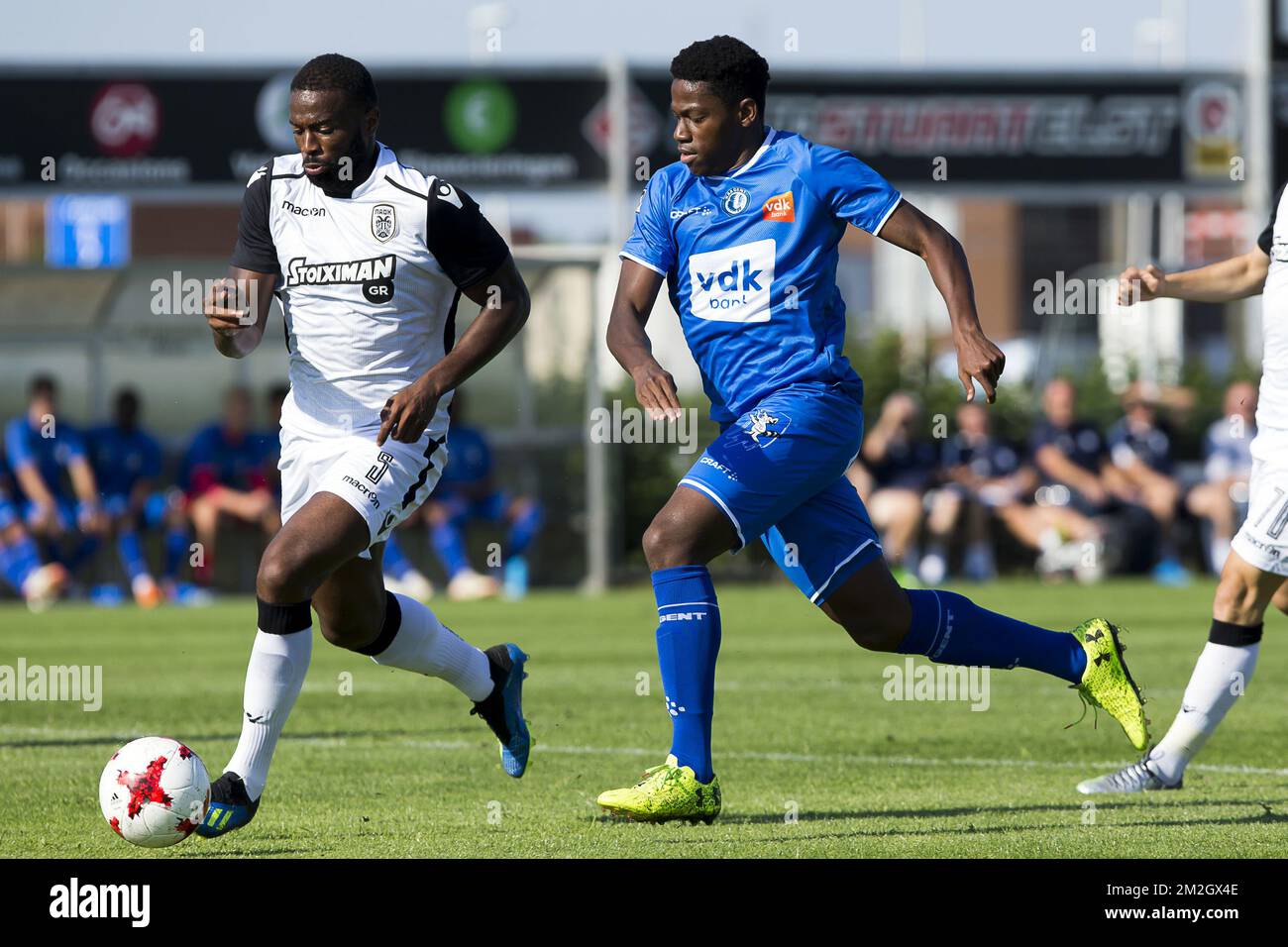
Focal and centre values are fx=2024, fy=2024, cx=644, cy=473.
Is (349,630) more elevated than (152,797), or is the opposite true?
(349,630)

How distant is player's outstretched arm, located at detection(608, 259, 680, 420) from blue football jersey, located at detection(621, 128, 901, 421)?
2.5 inches

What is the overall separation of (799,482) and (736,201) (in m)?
0.94

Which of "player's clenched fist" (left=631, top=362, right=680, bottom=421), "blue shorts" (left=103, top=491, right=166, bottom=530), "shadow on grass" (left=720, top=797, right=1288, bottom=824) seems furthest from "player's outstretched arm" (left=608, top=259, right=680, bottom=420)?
"blue shorts" (left=103, top=491, right=166, bottom=530)

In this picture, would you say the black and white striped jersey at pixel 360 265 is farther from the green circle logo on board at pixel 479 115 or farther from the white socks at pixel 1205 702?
the green circle logo on board at pixel 479 115

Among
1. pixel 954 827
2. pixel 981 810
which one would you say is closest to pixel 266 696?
pixel 954 827

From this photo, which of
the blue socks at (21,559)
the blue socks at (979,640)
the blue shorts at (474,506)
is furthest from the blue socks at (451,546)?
the blue socks at (979,640)

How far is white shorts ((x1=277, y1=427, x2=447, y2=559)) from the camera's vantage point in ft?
20.7

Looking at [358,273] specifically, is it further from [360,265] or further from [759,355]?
[759,355]

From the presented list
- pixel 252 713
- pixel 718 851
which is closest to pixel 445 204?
pixel 252 713

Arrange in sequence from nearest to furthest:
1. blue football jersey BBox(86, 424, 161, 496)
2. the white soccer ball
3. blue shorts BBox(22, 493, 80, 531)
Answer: the white soccer ball
blue shorts BBox(22, 493, 80, 531)
blue football jersey BBox(86, 424, 161, 496)

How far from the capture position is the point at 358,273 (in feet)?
21.3

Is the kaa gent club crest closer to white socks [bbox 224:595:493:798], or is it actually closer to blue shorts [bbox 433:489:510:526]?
white socks [bbox 224:595:493:798]

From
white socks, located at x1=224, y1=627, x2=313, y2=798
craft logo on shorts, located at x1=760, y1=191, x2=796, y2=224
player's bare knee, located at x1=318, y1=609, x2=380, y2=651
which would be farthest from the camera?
player's bare knee, located at x1=318, y1=609, x2=380, y2=651

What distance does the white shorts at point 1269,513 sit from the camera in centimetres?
677
